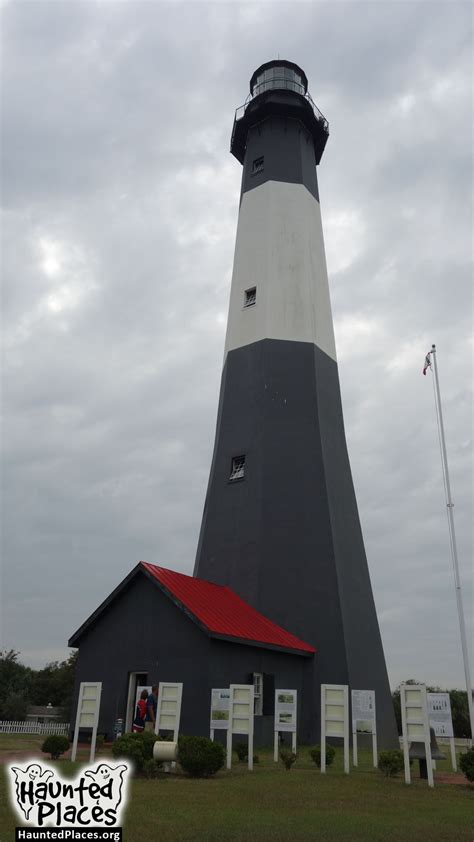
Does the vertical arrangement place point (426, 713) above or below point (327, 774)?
above

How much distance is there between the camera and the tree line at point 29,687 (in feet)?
173

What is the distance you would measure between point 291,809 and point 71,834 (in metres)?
4.28

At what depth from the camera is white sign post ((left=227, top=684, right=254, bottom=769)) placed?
597 inches

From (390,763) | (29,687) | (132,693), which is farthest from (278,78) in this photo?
(29,687)

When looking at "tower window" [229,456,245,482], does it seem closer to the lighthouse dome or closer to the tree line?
the lighthouse dome

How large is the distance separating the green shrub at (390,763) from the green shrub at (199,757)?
3.84m

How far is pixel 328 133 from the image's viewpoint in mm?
33875

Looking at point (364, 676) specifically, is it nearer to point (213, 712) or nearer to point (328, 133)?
point (213, 712)

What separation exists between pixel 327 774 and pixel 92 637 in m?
8.77

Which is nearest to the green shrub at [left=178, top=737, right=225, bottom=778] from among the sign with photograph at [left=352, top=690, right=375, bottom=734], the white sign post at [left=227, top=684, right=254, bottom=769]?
the white sign post at [left=227, top=684, right=254, bottom=769]

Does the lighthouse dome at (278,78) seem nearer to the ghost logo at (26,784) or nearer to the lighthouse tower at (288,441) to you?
the lighthouse tower at (288,441)

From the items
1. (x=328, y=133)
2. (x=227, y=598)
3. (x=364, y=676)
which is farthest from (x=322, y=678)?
(x=328, y=133)

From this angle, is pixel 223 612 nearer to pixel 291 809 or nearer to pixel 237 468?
pixel 237 468

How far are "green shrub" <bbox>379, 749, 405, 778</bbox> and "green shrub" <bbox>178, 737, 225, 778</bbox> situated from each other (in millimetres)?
3838
